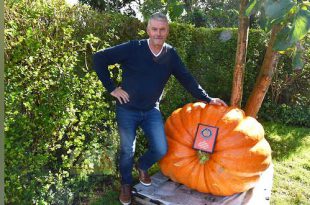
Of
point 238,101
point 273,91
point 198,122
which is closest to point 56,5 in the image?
point 198,122

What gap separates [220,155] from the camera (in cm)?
295

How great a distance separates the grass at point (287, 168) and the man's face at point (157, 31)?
1542mm

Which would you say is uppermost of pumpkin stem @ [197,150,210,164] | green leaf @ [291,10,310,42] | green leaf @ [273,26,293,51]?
green leaf @ [291,10,310,42]

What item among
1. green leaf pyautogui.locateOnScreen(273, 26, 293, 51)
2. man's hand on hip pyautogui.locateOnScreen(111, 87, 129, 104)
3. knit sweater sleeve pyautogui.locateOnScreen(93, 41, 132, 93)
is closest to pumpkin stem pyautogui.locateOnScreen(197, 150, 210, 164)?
man's hand on hip pyautogui.locateOnScreen(111, 87, 129, 104)

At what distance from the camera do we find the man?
2912 mm

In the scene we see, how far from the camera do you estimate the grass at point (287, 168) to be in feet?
11.3

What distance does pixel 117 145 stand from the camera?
3430 mm

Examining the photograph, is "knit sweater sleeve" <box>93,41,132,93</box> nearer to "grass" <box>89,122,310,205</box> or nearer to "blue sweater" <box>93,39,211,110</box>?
"blue sweater" <box>93,39,211,110</box>

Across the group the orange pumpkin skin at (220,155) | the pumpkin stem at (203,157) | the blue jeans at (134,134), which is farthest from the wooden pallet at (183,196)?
the pumpkin stem at (203,157)

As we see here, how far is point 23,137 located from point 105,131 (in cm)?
88

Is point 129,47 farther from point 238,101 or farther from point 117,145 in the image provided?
point 238,101

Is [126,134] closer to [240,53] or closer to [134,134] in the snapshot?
[134,134]

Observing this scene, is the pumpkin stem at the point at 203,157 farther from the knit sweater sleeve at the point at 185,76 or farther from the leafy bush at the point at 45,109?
the leafy bush at the point at 45,109

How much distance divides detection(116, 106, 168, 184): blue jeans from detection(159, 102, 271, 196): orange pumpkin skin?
0.16m
